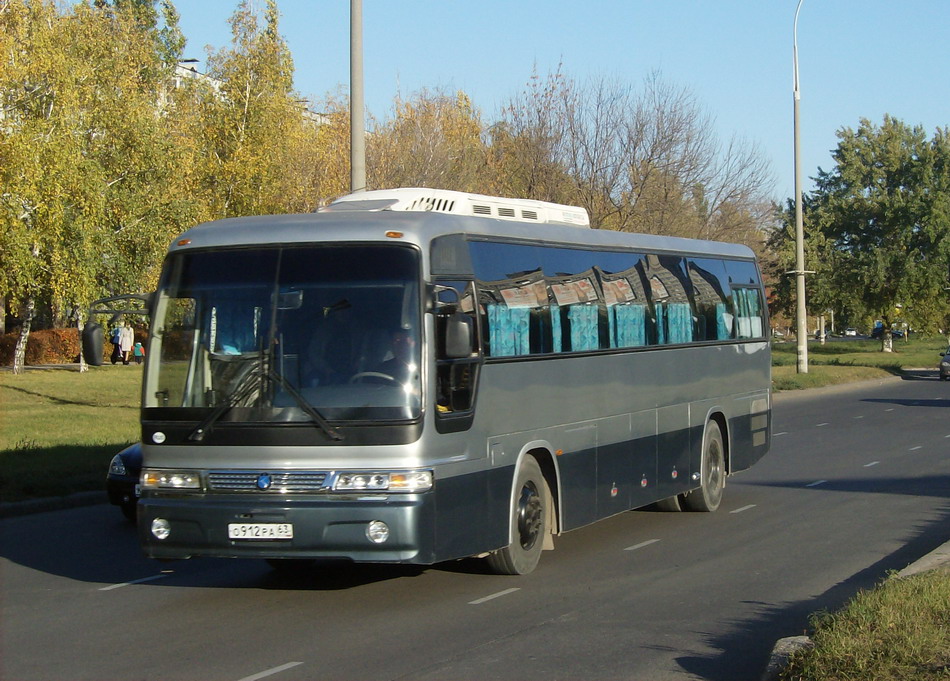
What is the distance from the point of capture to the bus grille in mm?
8508

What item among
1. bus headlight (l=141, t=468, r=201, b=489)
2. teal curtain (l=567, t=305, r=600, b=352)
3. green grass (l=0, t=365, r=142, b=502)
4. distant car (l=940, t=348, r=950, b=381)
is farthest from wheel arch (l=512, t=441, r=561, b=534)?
distant car (l=940, t=348, r=950, b=381)

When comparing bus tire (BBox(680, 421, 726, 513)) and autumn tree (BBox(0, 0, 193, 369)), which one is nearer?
bus tire (BBox(680, 421, 726, 513))

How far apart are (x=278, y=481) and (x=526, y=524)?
2.35 metres

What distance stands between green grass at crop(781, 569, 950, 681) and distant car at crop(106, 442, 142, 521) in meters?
8.07

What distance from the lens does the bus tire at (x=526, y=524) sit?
9.78 meters

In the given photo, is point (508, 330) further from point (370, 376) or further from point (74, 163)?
point (74, 163)

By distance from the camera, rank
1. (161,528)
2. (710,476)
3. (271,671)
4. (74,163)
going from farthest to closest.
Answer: (74,163)
(710,476)
(161,528)
(271,671)

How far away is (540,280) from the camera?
10.7 metres

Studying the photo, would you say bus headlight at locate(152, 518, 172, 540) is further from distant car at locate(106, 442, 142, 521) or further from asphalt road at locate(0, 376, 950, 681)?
distant car at locate(106, 442, 142, 521)

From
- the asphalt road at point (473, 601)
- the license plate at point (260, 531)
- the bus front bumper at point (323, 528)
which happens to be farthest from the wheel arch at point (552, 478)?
the license plate at point (260, 531)

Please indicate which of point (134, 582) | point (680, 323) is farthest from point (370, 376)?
point (680, 323)

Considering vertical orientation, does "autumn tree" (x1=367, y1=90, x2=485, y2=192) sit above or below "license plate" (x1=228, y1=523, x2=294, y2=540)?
above

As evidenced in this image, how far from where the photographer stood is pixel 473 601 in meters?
9.05

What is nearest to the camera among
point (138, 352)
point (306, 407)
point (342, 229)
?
point (306, 407)
